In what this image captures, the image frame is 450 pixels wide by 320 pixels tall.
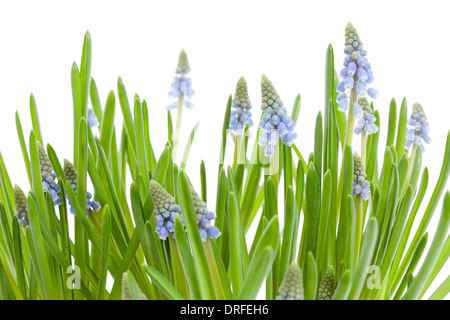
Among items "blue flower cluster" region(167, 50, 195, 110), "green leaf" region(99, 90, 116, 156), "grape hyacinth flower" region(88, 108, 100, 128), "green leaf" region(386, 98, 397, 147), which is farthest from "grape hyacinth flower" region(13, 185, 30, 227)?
"green leaf" region(386, 98, 397, 147)

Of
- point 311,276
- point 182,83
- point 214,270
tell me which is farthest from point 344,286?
point 182,83

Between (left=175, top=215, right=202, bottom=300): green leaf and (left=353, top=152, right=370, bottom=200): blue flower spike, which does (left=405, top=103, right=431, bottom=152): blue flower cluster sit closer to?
(left=353, top=152, right=370, bottom=200): blue flower spike

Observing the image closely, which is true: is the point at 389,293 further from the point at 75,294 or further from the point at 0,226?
the point at 0,226

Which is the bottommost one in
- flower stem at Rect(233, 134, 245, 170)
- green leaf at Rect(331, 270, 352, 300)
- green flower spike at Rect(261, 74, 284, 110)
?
green leaf at Rect(331, 270, 352, 300)

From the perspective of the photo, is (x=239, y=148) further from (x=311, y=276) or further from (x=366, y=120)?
(x=311, y=276)
